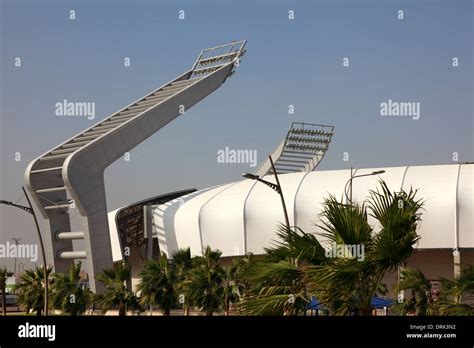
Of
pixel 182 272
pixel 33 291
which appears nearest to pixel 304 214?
pixel 33 291

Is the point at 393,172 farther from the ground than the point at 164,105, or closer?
closer

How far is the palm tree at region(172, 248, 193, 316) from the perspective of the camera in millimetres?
43528

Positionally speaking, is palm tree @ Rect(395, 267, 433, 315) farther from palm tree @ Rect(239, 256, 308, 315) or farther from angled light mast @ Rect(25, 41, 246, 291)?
angled light mast @ Rect(25, 41, 246, 291)

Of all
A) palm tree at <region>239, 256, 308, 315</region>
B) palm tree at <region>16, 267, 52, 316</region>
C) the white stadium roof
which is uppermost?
the white stadium roof

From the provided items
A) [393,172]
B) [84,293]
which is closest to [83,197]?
[84,293]

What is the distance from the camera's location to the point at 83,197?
75.5 m

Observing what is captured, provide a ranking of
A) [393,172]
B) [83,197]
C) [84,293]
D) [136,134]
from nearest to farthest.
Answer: [84,293]
[83,197]
[136,134]
[393,172]

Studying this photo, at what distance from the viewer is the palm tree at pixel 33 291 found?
55.7 metres

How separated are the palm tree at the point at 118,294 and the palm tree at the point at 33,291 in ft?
33.4

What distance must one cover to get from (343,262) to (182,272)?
32086 mm

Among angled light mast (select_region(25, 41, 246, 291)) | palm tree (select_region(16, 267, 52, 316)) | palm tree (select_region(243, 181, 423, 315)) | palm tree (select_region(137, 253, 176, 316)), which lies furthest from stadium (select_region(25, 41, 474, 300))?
palm tree (select_region(243, 181, 423, 315))

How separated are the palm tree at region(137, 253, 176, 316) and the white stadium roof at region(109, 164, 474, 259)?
1734 inches
